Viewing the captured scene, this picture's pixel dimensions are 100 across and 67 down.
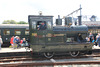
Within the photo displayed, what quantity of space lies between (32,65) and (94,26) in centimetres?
1329

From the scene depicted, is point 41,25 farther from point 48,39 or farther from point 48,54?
point 48,54

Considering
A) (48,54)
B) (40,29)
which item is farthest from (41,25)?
(48,54)

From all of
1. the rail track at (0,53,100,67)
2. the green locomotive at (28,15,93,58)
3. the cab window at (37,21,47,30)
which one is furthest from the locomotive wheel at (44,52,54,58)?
the cab window at (37,21,47,30)

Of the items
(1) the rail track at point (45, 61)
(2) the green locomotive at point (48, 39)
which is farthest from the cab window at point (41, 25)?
(1) the rail track at point (45, 61)

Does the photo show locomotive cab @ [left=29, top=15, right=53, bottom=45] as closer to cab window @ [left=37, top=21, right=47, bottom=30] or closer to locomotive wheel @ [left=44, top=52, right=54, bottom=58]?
cab window @ [left=37, top=21, right=47, bottom=30]

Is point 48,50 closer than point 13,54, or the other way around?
point 48,50

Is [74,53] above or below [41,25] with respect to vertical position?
below

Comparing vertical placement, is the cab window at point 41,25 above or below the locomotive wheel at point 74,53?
above

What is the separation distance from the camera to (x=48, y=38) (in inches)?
293

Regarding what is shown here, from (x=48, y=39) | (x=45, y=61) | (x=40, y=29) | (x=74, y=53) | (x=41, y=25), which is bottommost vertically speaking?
(x=45, y=61)

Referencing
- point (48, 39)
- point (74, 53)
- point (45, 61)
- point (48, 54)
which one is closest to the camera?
point (45, 61)

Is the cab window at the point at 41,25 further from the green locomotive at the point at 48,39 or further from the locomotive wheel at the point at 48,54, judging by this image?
the locomotive wheel at the point at 48,54

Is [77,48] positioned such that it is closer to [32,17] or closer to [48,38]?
[48,38]

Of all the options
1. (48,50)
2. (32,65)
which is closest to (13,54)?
(48,50)
